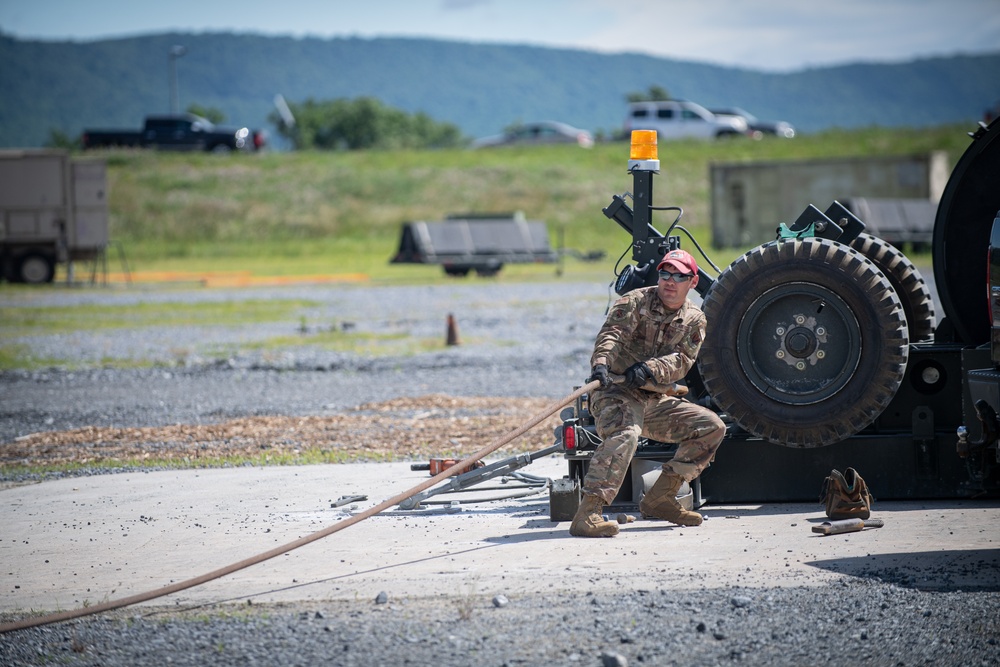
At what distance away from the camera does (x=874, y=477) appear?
769 centimetres

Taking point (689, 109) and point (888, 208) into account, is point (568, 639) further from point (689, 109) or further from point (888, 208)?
point (689, 109)

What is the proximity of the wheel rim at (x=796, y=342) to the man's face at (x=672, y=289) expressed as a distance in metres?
0.77

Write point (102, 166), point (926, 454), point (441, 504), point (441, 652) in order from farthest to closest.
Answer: point (102, 166) < point (441, 504) < point (926, 454) < point (441, 652)

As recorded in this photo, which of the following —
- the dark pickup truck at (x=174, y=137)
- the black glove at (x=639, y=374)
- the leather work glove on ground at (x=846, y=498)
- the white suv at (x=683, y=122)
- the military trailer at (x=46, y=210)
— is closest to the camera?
the black glove at (x=639, y=374)

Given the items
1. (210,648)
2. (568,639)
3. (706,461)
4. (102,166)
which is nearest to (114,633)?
(210,648)

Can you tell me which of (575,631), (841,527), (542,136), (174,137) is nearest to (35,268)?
(174,137)

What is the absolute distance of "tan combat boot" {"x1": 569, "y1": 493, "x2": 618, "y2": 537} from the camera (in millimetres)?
6988

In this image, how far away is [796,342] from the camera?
7730 millimetres

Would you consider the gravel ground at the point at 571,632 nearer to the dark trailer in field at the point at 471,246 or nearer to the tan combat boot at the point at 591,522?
the tan combat boot at the point at 591,522

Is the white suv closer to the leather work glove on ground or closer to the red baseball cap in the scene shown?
the red baseball cap

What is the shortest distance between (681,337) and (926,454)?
70.8 inches

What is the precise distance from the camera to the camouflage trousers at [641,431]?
706cm

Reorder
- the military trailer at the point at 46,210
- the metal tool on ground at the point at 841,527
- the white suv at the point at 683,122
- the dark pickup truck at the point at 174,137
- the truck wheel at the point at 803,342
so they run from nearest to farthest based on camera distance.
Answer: the metal tool on ground at the point at 841,527
the truck wheel at the point at 803,342
the military trailer at the point at 46,210
the white suv at the point at 683,122
the dark pickup truck at the point at 174,137

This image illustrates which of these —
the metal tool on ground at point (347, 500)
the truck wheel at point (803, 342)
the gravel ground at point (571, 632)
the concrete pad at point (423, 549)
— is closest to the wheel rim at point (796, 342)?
the truck wheel at point (803, 342)
